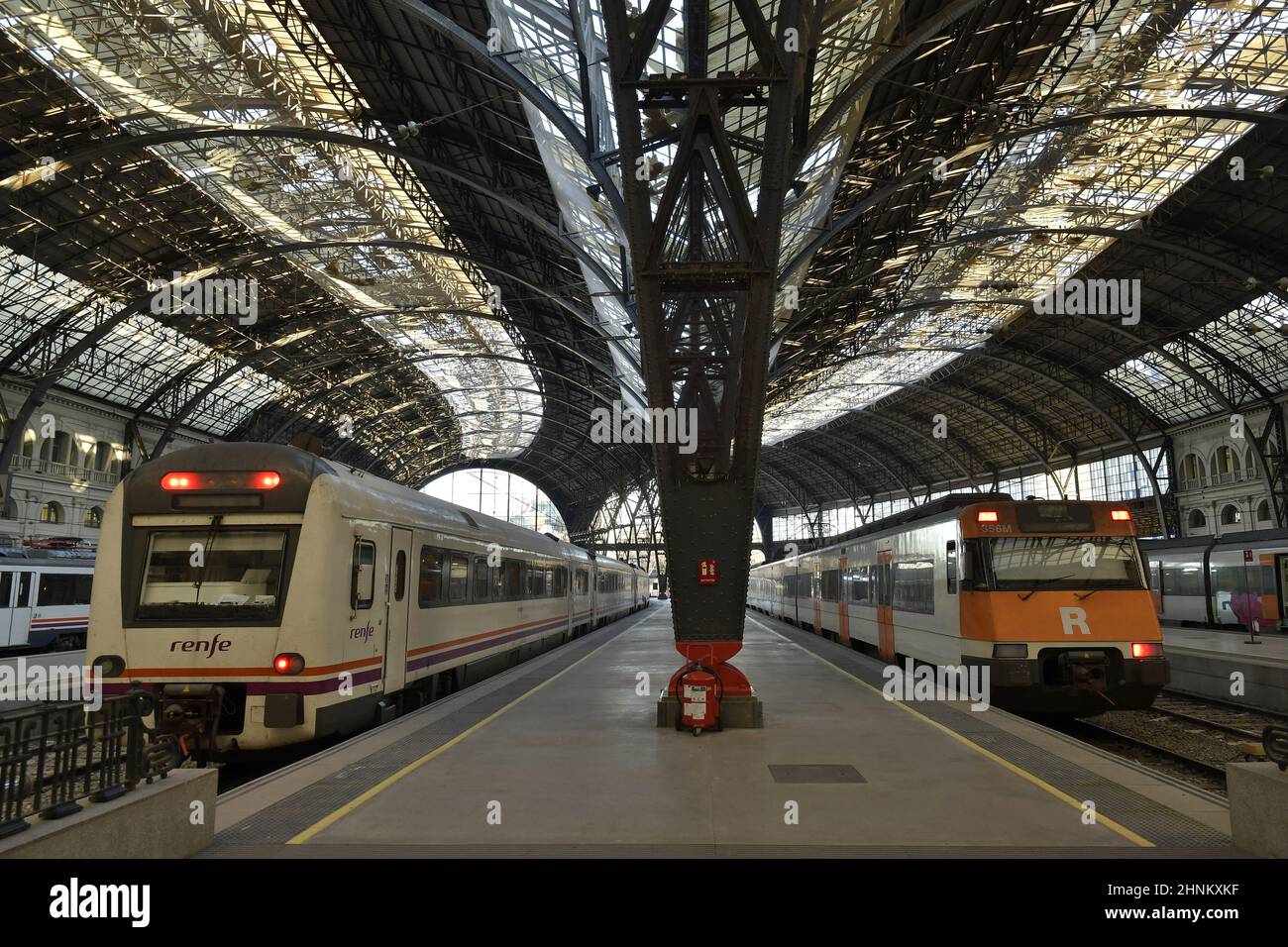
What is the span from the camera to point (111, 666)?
8211 mm

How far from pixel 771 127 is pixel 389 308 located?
34.5 metres

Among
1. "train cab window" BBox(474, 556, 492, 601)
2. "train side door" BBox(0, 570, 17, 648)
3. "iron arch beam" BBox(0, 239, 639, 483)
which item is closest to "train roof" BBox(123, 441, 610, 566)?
"train cab window" BBox(474, 556, 492, 601)

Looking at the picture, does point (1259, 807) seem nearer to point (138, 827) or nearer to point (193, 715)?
point (138, 827)

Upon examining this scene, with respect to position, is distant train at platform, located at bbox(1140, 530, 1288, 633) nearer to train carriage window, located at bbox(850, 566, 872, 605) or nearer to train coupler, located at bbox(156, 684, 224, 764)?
train carriage window, located at bbox(850, 566, 872, 605)

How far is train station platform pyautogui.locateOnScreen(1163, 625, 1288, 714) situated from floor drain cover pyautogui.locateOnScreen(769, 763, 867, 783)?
1170 centimetres

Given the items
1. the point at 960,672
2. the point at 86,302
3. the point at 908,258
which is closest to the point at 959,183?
the point at 908,258

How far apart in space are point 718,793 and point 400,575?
5.68m

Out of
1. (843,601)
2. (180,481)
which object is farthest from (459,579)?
(843,601)

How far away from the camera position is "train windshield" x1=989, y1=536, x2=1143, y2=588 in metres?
11.2

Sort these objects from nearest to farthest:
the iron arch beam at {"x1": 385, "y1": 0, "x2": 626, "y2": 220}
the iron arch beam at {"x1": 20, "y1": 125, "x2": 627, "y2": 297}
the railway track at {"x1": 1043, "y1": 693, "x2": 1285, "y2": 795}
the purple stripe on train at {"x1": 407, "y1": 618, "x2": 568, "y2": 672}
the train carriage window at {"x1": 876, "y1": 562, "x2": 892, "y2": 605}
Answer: the railway track at {"x1": 1043, "y1": 693, "x2": 1285, "y2": 795} → the purple stripe on train at {"x1": 407, "y1": 618, "x2": 568, "y2": 672} → the iron arch beam at {"x1": 385, "y1": 0, "x2": 626, "y2": 220} → the train carriage window at {"x1": 876, "y1": 562, "x2": 892, "y2": 605} → the iron arch beam at {"x1": 20, "y1": 125, "x2": 627, "y2": 297}

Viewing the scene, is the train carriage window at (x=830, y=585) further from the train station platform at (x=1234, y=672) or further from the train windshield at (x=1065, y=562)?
the train windshield at (x=1065, y=562)

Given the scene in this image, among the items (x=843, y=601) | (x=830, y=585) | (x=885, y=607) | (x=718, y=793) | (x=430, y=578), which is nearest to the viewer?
(x=718, y=793)

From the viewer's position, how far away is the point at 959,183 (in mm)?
29141
